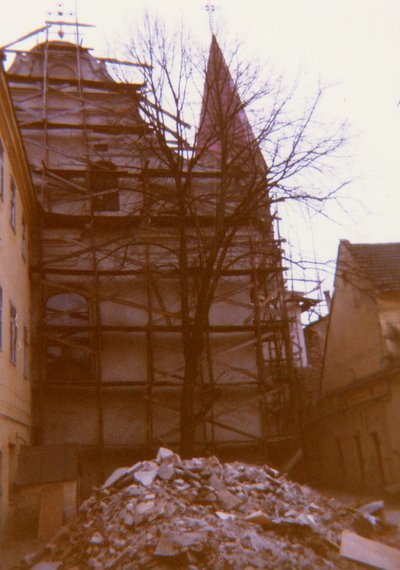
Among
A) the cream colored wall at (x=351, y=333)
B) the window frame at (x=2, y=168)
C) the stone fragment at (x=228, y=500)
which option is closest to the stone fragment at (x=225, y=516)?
the stone fragment at (x=228, y=500)

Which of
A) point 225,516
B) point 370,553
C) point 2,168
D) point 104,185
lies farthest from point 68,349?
point 370,553

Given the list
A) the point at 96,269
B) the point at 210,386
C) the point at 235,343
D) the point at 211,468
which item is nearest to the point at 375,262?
the point at 235,343

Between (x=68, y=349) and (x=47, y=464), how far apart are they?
20.0 feet

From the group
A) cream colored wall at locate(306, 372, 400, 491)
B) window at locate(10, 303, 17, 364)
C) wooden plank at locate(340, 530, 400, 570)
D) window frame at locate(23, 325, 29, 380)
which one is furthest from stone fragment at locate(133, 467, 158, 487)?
cream colored wall at locate(306, 372, 400, 491)

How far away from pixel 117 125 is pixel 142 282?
190 inches

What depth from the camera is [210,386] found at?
18969 millimetres

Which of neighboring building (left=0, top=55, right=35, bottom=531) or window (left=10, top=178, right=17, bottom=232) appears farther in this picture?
window (left=10, top=178, right=17, bottom=232)

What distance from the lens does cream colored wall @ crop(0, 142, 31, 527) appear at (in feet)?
45.3

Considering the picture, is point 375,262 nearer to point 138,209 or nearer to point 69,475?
point 138,209

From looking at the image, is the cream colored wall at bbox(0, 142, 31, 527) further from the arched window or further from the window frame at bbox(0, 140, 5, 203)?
the arched window

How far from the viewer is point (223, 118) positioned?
17.7 metres

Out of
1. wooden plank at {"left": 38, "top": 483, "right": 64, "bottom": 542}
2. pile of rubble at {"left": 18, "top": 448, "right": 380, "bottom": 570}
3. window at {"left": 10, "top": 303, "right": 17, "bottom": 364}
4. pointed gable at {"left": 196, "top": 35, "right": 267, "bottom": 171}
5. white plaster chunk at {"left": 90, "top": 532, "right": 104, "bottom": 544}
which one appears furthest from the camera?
pointed gable at {"left": 196, "top": 35, "right": 267, "bottom": 171}

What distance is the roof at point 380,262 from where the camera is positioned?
A: 791 inches

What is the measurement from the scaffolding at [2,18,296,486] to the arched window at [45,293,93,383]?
0.12ft
